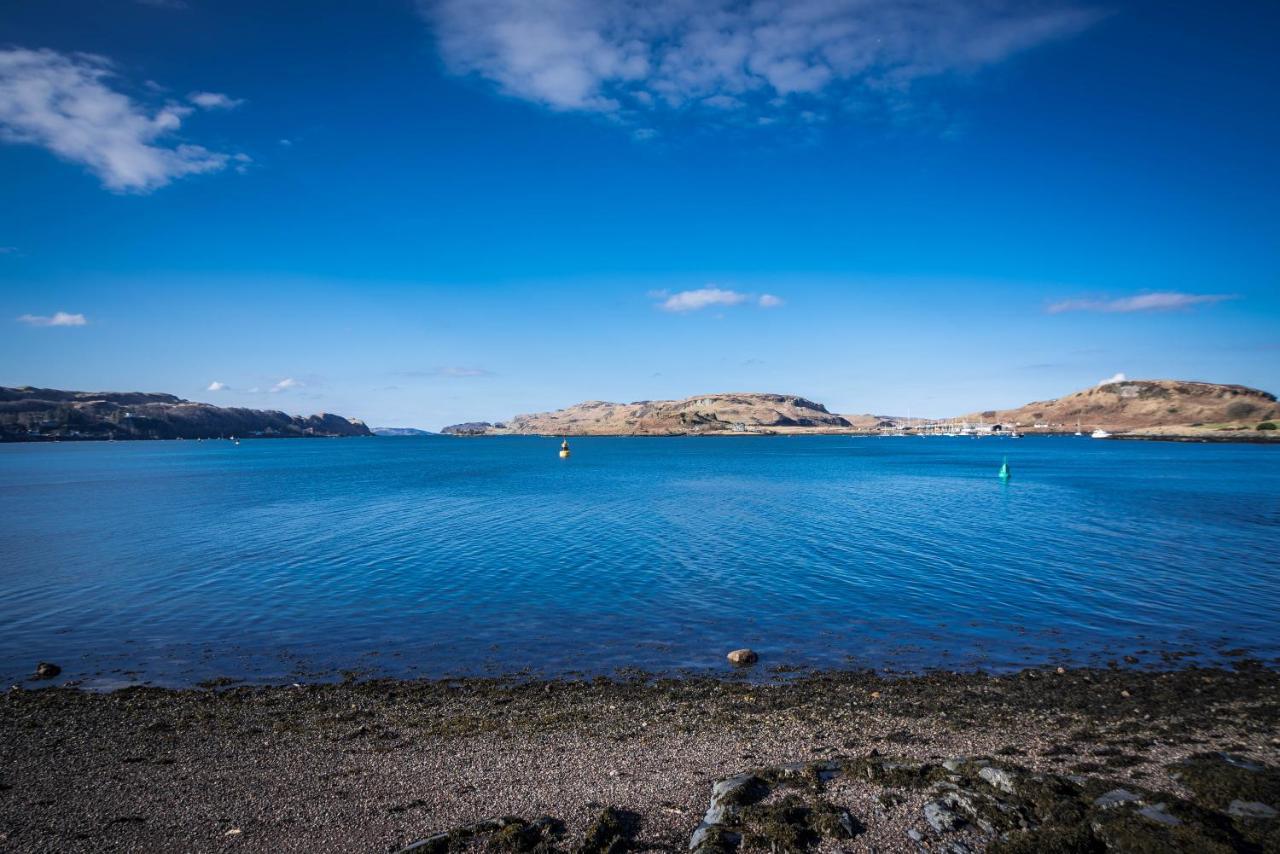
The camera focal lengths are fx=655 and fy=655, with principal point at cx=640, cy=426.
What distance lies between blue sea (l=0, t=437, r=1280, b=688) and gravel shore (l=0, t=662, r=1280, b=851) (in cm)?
200

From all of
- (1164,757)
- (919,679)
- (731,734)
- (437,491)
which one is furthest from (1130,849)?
(437,491)

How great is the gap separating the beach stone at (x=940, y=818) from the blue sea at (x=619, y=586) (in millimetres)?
8862

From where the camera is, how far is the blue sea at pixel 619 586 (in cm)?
2017

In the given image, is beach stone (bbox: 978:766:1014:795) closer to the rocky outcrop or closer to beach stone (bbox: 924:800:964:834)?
the rocky outcrop

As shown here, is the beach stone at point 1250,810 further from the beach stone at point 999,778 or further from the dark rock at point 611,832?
the dark rock at point 611,832

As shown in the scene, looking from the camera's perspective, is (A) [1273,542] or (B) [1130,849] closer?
(B) [1130,849]

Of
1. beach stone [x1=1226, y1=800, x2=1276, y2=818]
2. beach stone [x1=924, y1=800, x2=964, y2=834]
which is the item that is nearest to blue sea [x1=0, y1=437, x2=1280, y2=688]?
beach stone [x1=1226, y1=800, x2=1276, y2=818]

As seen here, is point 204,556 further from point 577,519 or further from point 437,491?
point 437,491

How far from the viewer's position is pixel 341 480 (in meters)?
90.6

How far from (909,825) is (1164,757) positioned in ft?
20.9

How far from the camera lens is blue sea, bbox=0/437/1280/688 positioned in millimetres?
20172

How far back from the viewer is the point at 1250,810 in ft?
32.7

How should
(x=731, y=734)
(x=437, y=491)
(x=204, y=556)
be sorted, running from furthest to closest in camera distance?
1. (x=437, y=491)
2. (x=204, y=556)
3. (x=731, y=734)

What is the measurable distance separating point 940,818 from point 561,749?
23.1ft
